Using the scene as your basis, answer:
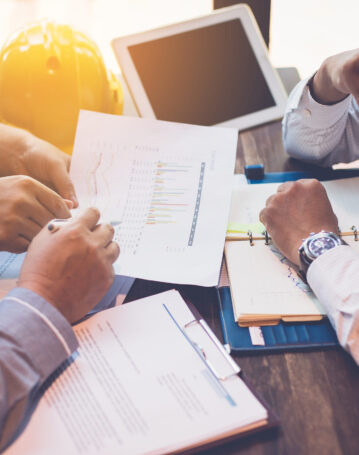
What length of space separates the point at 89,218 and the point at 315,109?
522mm

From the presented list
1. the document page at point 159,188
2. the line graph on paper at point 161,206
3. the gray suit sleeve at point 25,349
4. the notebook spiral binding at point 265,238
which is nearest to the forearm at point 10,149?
the document page at point 159,188

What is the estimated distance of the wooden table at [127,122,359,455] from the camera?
1.66 ft

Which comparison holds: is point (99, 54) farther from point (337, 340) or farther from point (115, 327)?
point (337, 340)

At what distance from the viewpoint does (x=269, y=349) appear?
607 millimetres

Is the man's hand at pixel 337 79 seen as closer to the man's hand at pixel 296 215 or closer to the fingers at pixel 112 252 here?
the man's hand at pixel 296 215

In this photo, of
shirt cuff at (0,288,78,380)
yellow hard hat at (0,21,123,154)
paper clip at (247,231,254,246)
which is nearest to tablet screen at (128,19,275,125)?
yellow hard hat at (0,21,123,154)

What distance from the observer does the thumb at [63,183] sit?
82 centimetres

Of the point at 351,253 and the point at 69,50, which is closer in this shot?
the point at 351,253

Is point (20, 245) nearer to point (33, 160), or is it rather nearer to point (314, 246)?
point (33, 160)

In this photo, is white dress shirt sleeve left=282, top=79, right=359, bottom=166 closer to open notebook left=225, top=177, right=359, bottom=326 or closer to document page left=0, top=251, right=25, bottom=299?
open notebook left=225, top=177, right=359, bottom=326

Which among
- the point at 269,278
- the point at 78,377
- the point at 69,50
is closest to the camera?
the point at 78,377

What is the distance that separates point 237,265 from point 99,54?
60 centimetres

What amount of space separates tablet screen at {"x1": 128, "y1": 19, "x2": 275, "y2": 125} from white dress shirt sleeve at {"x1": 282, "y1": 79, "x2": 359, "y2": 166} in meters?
0.14

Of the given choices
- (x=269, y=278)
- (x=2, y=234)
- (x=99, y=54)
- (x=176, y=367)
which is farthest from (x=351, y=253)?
(x=99, y=54)
